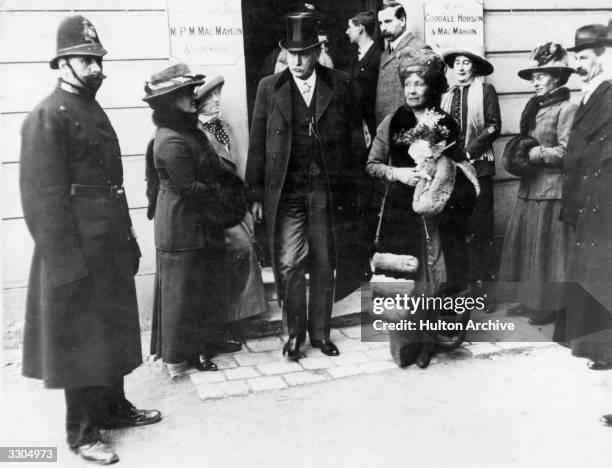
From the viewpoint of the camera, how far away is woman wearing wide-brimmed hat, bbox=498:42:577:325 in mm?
4891

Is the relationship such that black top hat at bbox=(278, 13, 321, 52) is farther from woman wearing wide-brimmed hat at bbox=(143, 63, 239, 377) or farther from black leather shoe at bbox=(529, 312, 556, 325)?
black leather shoe at bbox=(529, 312, 556, 325)

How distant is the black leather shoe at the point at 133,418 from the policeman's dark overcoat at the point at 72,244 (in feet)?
1.06

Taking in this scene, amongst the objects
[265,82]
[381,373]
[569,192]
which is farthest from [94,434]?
[569,192]

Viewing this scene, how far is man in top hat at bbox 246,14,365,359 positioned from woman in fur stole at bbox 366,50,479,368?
0.30 m

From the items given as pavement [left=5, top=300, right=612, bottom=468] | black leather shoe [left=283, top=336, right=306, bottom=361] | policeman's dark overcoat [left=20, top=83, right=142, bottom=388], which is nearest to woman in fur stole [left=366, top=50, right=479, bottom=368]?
pavement [left=5, top=300, right=612, bottom=468]

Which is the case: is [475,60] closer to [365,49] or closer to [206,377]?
[365,49]

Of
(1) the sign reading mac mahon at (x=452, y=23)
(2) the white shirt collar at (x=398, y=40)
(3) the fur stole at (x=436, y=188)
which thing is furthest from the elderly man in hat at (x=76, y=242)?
(1) the sign reading mac mahon at (x=452, y=23)

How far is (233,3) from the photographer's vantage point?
472 cm

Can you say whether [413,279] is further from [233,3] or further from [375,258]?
[233,3]

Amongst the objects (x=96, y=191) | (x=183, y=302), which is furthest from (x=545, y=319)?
(x=96, y=191)

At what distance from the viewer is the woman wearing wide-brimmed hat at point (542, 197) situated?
16.0 ft

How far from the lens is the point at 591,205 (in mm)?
4340

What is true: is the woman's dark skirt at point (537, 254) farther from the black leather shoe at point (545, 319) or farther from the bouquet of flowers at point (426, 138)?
the bouquet of flowers at point (426, 138)

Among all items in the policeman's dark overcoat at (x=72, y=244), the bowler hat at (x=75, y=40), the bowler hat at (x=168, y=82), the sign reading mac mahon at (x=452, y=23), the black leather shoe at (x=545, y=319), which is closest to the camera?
the policeman's dark overcoat at (x=72, y=244)
